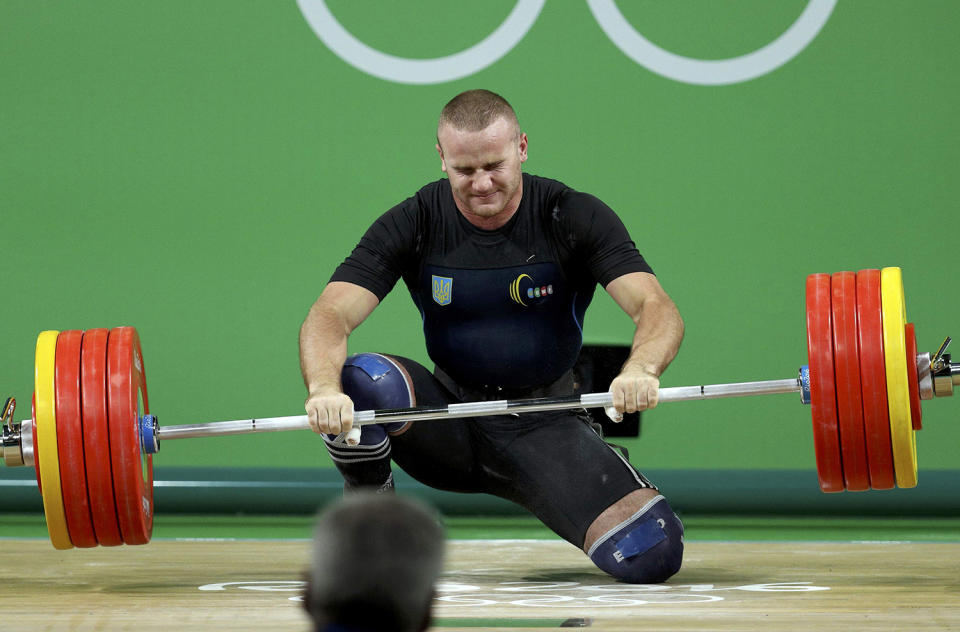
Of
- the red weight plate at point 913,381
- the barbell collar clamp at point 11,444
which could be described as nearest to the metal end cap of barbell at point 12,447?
the barbell collar clamp at point 11,444

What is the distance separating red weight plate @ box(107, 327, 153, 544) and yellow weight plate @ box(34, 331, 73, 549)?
0.11 m

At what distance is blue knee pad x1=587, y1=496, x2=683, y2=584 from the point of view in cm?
265

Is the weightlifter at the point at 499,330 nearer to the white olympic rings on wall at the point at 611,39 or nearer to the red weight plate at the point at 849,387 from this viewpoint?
the red weight plate at the point at 849,387

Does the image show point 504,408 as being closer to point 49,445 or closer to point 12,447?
point 49,445

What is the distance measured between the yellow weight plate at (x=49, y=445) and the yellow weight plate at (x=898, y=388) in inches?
66.2

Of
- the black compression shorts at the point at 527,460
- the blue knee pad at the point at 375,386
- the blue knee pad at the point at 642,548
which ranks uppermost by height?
the blue knee pad at the point at 375,386

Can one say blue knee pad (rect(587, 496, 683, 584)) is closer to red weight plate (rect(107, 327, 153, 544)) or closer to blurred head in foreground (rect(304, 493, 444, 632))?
red weight plate (rect(107, 327, 153, 544))

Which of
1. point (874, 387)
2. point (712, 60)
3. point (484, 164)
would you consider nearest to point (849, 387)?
point (874, 387)

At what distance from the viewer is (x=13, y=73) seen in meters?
4.23

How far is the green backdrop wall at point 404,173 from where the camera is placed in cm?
407

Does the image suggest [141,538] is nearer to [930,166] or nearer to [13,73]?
[13,73]

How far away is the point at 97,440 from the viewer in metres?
2.52

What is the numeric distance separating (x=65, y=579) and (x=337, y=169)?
187 centimetres

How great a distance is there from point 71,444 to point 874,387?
63.7 inches
